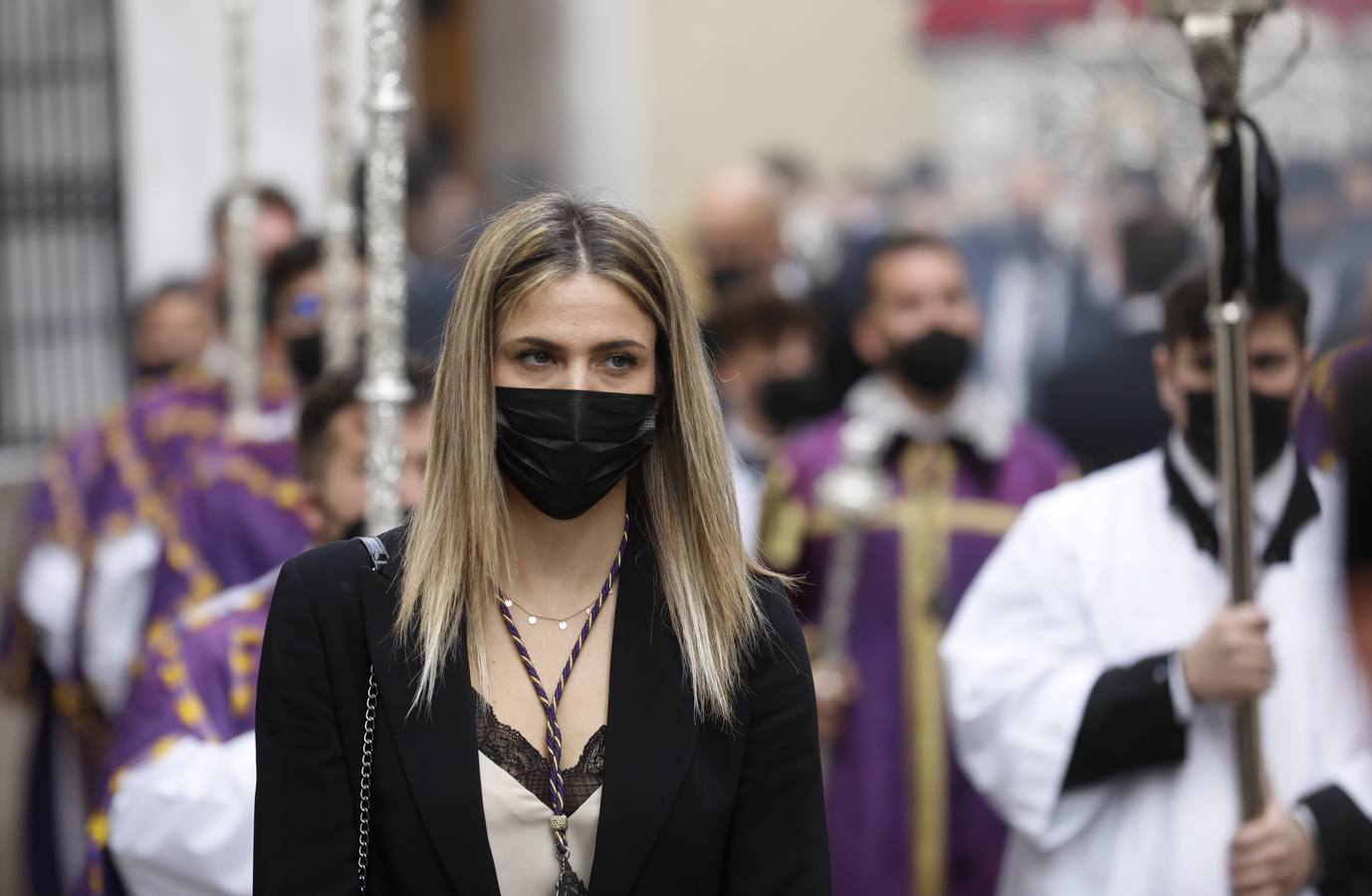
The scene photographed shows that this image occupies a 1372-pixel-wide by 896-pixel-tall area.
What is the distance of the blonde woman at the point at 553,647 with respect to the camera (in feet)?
9.53

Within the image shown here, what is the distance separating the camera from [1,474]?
10219 millimetres

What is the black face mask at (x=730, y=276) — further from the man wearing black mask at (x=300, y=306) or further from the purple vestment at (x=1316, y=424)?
the purple vestment at (x=1316, y=424)

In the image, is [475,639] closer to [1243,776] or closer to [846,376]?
[1243,776]

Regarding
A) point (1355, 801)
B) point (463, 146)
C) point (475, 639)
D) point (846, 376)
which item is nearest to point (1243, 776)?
point (1355, 801)

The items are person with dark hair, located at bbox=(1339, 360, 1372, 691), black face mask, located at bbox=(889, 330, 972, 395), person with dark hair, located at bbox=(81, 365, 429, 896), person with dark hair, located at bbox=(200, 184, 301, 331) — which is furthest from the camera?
person with dark hair, located at bbox=(200, 184, 301, 331)

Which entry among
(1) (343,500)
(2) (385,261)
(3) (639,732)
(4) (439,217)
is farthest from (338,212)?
(4) (439,217)

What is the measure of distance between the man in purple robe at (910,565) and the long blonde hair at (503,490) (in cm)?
293

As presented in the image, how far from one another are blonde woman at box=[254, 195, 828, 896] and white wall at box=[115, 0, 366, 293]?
7.39 meters

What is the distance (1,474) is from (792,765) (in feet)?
25.9

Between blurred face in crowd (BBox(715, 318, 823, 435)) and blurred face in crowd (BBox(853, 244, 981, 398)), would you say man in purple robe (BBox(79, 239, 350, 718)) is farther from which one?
blurred face in crowd (BBox(853, 244, 981, 398))

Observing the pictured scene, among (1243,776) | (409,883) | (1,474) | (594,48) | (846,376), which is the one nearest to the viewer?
(409,883)

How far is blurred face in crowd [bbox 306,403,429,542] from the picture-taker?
189 inches

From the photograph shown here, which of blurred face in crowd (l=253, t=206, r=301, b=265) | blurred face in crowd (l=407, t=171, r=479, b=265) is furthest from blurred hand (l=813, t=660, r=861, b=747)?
blurred face in crowd (l=407, t=171, r=479, b=265)

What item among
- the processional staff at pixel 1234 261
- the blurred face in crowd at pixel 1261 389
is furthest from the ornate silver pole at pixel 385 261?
the blurred face in crowd at pixel 1261 389
